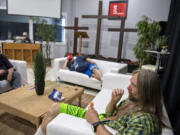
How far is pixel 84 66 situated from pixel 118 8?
3089 millimetres

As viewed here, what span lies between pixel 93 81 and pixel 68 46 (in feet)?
12.2

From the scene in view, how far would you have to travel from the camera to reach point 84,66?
304cm

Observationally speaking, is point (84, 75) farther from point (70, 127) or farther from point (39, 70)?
point (70, 127)

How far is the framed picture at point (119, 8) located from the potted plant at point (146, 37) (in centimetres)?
129

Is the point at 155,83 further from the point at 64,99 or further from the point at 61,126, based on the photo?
the point at 64,99

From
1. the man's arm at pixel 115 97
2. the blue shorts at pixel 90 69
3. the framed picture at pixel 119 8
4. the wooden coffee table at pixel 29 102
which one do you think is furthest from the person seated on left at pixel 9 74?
the framed picture at pixel 119 8

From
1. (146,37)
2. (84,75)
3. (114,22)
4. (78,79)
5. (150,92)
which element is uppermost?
(114,22)

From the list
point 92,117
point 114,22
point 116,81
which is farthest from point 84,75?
point 114,22

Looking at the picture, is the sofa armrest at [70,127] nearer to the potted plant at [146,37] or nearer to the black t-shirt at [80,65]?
the black t-shirt at [80,65]

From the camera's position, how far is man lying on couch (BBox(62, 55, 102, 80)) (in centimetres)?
290

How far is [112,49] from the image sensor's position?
17.8ft

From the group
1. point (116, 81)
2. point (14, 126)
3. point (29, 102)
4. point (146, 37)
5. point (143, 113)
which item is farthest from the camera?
point (146, 37)

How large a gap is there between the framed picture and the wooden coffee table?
394 cm

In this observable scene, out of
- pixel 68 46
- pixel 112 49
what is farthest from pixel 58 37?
pixel 112 49
